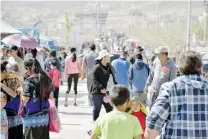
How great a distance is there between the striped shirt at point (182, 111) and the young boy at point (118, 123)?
447mm

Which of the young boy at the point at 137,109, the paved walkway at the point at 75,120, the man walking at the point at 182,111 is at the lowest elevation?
the paved walkway at the point at 75,120

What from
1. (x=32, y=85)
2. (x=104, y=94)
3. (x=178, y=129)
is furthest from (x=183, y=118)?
(x=104, y=94)

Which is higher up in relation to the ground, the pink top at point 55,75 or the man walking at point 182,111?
the man walking at point 182,111

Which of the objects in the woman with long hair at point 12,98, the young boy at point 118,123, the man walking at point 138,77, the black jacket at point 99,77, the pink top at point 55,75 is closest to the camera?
the young boy at point 118,123

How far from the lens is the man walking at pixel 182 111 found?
4965 millimetres

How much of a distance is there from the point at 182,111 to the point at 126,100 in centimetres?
71

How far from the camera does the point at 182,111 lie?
4977mm

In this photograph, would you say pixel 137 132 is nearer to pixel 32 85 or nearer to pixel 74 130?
pixel 32 85

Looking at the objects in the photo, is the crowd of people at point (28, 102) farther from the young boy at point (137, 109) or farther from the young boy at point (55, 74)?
the young boy at point (55, 74)

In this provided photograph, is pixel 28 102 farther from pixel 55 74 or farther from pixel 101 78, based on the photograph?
pixel 55 74

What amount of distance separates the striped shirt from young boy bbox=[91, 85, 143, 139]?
0.45 m

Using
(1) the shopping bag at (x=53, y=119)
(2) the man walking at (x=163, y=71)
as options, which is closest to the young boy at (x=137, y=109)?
(1) the shopping bag at (x=53, y=119)

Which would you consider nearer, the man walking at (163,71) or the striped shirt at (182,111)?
the striped shirt at (182,111)

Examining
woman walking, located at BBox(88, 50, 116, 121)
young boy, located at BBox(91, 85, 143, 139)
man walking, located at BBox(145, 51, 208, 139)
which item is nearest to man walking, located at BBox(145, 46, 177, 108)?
woman walking, located at BBox(88, 50, 116, 121)
